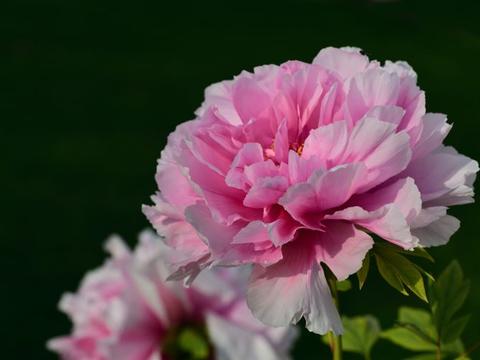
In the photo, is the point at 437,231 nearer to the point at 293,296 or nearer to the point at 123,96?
the point at 293,296

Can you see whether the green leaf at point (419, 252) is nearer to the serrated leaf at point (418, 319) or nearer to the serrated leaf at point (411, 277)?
the serrated leaf at point (411, 277)

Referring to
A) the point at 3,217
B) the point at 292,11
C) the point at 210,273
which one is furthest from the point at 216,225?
the point at 292,11

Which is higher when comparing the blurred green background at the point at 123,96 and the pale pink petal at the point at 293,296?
the pale pink petal at the point at 293,296

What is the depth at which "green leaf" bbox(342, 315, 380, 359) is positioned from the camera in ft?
2.58

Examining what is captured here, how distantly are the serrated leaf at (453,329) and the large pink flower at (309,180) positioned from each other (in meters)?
0.11

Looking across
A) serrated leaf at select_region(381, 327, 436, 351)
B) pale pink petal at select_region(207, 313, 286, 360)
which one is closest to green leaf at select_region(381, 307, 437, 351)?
serrated leaf at select_region(381, 327, 436, 351)

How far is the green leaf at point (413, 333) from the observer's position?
76 cm

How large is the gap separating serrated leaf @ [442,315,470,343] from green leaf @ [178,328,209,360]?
64 centimetres

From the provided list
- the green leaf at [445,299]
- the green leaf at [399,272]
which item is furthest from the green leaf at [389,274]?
the green leaf at [445,299]

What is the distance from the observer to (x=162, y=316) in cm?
130

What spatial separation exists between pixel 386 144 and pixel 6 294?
2.42 meters

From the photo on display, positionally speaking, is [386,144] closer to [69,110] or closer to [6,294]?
[6,294]

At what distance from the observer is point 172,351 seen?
4.33 feet

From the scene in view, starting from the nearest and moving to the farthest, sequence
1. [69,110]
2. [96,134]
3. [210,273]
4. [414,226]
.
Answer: [414,226] < [210,273] < [96,134] < [69,110]
